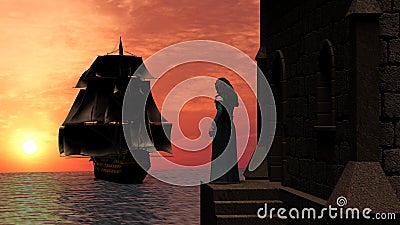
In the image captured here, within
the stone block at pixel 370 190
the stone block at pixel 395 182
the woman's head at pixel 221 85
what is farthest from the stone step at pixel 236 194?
the stone block at pixel 395 182

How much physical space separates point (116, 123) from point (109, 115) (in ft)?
3.33

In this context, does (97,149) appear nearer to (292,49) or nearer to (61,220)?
(61,220)

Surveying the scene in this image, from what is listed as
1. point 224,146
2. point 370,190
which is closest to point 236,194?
point 224,146

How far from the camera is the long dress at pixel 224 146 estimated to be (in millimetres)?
17203

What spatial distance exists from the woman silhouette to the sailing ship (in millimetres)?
45757

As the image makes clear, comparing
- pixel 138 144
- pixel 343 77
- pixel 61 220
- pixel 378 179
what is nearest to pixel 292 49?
pixel 343 77

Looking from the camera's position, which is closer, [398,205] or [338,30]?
[398,205]

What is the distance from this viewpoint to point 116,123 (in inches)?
2584

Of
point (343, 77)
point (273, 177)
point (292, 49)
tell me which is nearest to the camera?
point (343, 77)

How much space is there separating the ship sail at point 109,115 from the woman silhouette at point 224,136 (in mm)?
45776

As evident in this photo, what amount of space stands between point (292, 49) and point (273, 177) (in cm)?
362

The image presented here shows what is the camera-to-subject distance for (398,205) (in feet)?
37.2

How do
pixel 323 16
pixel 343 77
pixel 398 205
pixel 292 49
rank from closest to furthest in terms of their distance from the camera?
pixel 398 205 < pixel 343 77 < pixel 323 16 < pixel 292 49

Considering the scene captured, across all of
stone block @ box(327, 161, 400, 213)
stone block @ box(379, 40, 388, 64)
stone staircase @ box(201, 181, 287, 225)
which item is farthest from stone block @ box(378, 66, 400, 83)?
stone staircase @ box(201, 181, 287, 225)
